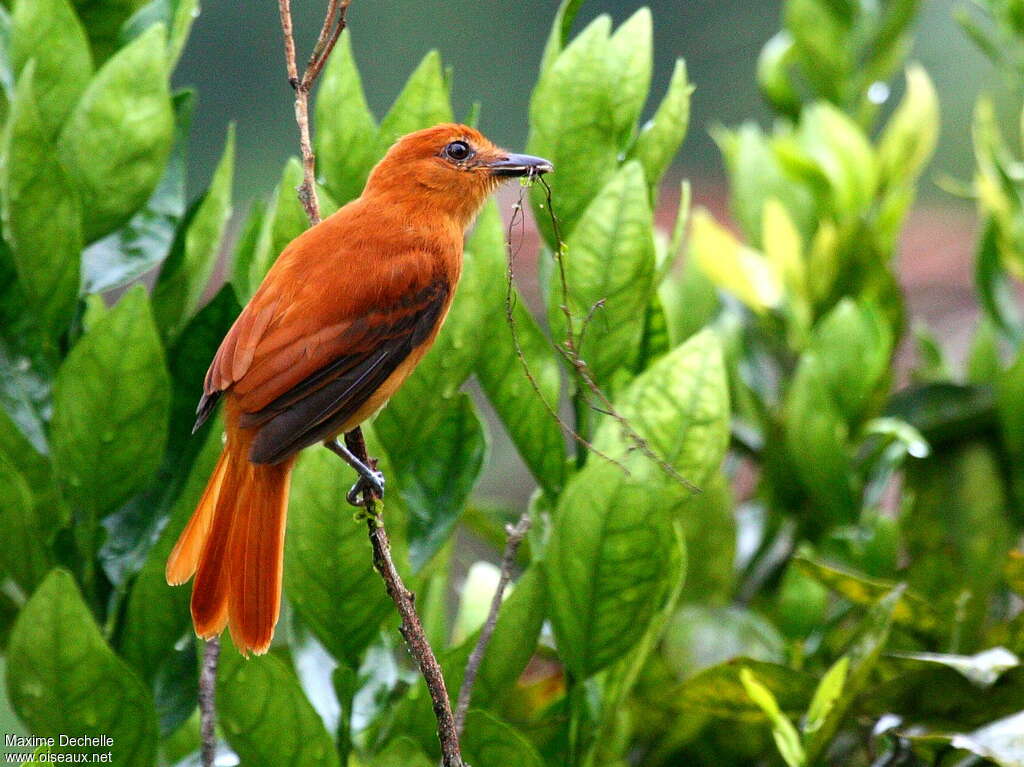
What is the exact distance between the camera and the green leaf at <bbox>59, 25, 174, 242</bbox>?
61.5 inches

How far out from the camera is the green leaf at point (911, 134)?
2.40 meters

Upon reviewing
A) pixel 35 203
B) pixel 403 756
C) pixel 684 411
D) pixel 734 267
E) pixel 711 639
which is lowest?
pixel 711 639

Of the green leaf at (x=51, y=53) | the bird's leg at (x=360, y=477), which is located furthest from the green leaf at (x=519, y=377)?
the green leaf at (x=51, y=53)

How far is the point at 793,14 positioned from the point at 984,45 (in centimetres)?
34

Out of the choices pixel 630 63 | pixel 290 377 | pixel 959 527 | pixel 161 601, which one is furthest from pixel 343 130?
pixel 959 527

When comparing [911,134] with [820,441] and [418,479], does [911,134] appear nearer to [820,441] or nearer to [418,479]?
[820,441]

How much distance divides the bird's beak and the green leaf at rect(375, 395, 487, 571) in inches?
10.6

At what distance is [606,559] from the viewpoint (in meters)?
1.46

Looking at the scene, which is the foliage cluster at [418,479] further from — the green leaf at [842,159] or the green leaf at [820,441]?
the green leaf at [842,159]

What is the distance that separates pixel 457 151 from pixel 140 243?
1.46 feet

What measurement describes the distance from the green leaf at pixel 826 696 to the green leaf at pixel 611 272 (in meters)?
0.44

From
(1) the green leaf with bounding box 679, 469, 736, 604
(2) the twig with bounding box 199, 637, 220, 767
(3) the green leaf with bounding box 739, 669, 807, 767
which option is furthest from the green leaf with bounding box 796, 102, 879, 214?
(2) the twig with bounding box 199, 637, 220, 767

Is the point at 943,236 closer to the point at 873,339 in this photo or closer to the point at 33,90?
the point at 873,339

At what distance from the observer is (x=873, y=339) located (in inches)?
78.6
